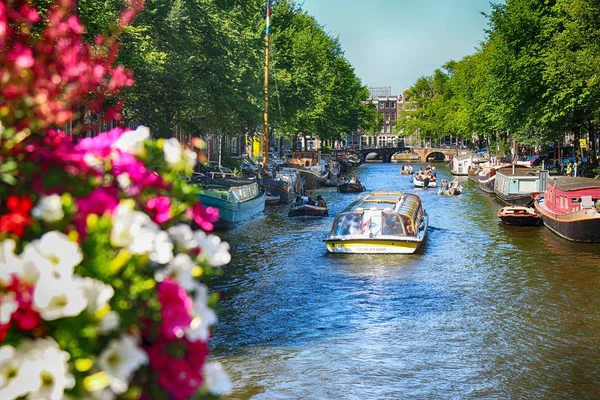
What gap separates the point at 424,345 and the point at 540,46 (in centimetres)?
3760

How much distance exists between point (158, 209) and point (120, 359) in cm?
101

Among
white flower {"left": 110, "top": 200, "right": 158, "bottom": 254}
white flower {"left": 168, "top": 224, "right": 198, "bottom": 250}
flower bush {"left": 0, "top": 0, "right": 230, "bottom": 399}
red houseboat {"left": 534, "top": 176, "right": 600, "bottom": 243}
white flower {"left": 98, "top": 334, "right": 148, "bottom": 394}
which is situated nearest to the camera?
flower bush {"left": 0, "top": 0, "right": 230, "bottom": 399}

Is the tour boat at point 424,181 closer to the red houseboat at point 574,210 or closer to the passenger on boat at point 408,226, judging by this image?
the red houseboat at point 574,210

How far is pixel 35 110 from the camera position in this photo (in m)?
4.41

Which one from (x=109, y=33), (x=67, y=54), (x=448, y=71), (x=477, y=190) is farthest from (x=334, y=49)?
(x=67, y=54)

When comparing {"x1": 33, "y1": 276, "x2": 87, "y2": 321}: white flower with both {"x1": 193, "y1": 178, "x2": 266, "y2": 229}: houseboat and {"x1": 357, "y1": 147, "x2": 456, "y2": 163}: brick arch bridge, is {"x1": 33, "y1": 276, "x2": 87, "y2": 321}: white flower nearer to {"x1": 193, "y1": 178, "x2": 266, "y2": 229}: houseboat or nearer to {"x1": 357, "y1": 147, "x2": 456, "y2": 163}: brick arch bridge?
{"x1": 193, "y1": 178, "x2": 266, "y2": 229}: houseboat

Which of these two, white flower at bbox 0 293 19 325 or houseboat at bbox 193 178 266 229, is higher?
white flower at bbox 0 293 19 325

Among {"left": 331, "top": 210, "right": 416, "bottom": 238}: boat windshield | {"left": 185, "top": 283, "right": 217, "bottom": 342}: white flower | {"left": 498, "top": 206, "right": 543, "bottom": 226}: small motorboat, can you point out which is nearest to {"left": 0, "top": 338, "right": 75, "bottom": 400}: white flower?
{"left": 185, "top": 283, "right": 217, "bottom": 342}: white flower

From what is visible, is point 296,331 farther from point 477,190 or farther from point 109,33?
point 477,190

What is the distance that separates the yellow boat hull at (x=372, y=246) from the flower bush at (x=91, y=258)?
26.8 metres

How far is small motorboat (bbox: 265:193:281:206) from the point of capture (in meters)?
53.7

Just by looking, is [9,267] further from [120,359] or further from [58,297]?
[120,359]

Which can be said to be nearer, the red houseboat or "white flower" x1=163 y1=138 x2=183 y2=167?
"white flower" x1=163 y1=138 x2=183 y2=167

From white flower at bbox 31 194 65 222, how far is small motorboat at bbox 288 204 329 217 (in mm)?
42119
